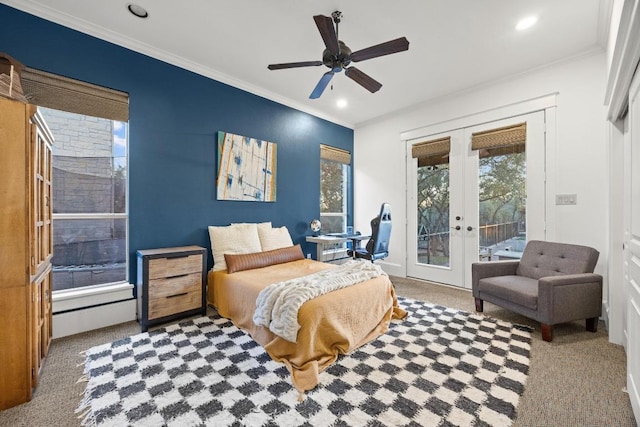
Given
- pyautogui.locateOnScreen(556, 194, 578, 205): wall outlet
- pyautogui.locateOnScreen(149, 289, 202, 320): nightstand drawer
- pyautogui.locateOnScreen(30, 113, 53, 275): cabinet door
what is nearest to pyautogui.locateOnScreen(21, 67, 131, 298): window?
pyautogui.locateOnScreen(30, 113, 53, 275): cabinet door

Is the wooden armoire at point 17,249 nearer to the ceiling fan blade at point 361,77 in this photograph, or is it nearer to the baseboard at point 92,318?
the baseboard at point 92,318

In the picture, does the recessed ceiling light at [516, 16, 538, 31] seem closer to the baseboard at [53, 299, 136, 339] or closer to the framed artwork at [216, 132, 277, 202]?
the framed artwork at [216, 132, 277, 202]

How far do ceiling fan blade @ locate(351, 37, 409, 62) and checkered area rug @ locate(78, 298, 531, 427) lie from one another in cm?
239

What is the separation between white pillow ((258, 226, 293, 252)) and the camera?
3529mm

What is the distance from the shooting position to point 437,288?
397cm

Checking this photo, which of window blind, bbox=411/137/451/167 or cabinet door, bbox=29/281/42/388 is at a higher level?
window blind, bbox=411/137/451/167

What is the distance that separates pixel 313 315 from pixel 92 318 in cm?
223

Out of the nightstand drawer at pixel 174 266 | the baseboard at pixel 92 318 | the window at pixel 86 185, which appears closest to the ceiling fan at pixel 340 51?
the window at pixel 86 185

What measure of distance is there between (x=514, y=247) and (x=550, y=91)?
6.31 ft

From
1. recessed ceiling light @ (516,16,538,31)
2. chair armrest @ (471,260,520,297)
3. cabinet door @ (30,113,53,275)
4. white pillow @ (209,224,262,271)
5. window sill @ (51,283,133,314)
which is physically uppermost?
recessed ceiling light @ (516,16,538,31)

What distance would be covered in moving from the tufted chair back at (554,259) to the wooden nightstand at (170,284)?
359cm

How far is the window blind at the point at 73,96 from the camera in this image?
231 centimetres

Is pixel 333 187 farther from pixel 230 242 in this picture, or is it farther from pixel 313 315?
pixel 313 315

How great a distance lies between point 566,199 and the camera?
3.09 meters
